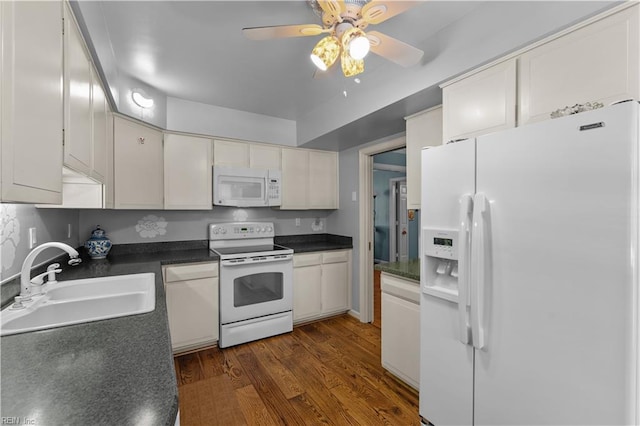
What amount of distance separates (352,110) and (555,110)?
153 centimetres

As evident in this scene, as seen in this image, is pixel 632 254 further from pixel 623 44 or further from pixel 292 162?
pixel 292 162

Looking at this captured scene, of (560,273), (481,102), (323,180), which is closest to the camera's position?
(560,273)

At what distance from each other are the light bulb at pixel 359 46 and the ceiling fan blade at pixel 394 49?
17cm

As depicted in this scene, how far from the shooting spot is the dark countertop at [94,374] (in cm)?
56

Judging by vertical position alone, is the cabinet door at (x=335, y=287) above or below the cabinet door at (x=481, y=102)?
below

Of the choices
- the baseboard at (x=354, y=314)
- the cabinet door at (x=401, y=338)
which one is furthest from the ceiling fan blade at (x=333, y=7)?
the baseboard at (x=354, y=314)

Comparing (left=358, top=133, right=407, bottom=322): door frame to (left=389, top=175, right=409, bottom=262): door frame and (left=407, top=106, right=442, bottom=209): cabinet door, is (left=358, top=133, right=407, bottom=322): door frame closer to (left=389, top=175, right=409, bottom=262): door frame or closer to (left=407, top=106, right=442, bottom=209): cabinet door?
(left=407, top=106, right=442, bottom=209): cabinet door

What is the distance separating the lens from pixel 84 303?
1412 mm

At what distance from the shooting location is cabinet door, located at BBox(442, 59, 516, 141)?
1460 millimetres

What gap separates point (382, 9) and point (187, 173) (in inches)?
92.9

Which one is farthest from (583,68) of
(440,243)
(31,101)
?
(31,101)

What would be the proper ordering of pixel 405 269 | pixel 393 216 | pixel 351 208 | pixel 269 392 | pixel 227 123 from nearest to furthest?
pixel 269 392 < pixel 405 269 < pixel 227 123 < pixel 351 208 < pixel 393 216

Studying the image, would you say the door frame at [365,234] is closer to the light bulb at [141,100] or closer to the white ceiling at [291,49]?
the white ceiling at [291,49]

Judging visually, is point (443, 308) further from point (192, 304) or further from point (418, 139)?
point (192, 304)
